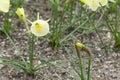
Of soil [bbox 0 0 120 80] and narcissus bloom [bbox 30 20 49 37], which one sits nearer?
narcissus bloom [bbox 30 20 49 37]

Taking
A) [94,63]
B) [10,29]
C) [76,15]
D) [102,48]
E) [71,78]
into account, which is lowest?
[71,78]

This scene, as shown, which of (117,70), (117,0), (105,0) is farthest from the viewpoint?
(117,0)

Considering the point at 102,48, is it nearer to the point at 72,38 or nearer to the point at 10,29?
the point at 72,38

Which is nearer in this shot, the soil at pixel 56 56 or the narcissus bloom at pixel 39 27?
the narcissus bloom at pixel 39 27

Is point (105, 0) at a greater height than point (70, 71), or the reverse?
point (105, 0)

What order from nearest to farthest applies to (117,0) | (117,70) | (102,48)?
(117,70) → (102,48) → (117,0)

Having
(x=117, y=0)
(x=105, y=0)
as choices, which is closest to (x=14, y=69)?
(x=105, y=0)

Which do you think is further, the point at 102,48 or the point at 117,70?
the point at 102,48

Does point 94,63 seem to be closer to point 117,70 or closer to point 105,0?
point 117,70

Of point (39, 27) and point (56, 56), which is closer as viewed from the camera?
point (39, 27)

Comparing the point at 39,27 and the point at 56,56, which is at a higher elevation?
the point at 56,56
